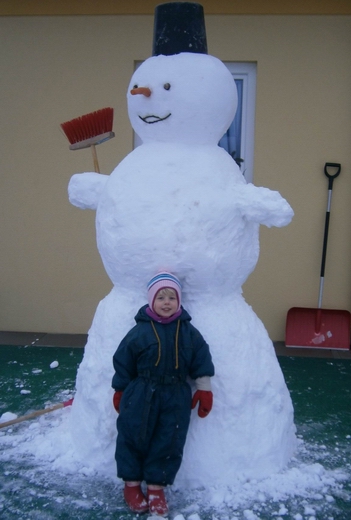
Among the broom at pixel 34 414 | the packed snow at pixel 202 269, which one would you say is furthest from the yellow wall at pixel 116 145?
the packed snow at pixel 202 269

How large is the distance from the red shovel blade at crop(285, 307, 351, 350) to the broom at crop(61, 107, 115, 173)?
282cm

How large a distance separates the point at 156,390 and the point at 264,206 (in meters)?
0.97

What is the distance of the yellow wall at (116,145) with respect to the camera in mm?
4953

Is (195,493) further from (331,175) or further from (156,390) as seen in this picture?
(331,175)

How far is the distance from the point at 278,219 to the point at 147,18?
329 centimetres

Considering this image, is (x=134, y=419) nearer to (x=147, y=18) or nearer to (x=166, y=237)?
(x=166, y=237)

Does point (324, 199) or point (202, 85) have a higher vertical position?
point (202, 85)

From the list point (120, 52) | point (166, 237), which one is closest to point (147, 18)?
point (120, 52)

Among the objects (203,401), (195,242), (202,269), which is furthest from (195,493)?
(195,242)

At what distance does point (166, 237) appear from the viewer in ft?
8.30

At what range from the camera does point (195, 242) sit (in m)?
2.54

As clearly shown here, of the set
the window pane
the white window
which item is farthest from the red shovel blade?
the window pane

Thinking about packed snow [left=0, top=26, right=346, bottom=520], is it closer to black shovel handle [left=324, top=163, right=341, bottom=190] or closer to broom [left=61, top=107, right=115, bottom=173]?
broom [left=61, top=107, right=115, bottom=173]

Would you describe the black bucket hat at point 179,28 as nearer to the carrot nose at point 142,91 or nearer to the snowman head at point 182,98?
the snowman head at point 182,98
